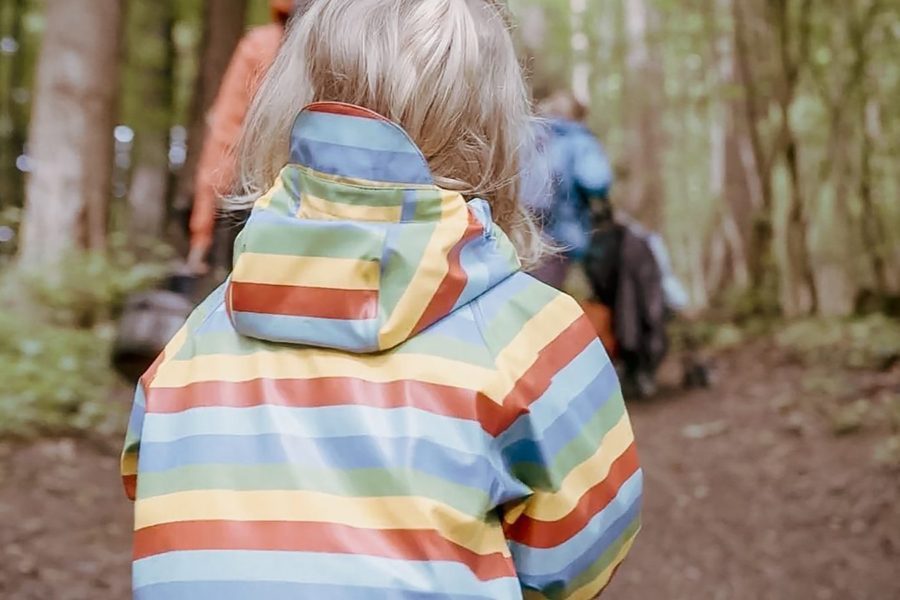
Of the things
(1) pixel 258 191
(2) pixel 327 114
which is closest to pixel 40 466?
(1) pixel 258 191

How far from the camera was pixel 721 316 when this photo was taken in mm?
10164

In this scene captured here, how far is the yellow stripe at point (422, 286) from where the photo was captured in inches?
53.4

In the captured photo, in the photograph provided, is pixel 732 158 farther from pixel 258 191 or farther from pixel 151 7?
pixel 258 191

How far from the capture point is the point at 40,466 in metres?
4.65

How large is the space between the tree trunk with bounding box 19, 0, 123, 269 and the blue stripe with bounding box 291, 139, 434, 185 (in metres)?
6.14

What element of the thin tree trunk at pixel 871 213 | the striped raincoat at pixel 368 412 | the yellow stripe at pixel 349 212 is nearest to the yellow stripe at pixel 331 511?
the striped raincoat at pixel 368 412

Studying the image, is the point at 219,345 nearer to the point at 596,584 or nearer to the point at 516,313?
the point at 516,313

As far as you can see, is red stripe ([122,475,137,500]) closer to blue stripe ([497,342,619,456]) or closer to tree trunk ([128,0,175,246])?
blue stripe ([497,342,619,456])

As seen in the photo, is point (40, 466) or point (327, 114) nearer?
point (327, 114)

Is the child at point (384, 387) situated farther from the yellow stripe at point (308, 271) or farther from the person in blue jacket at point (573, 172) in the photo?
the person in blue jacket at point (573, 172)

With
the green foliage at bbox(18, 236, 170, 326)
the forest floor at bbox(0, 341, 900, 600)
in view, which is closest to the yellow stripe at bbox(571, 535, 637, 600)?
the forest floor at bbox(0, 341, 900, 600)

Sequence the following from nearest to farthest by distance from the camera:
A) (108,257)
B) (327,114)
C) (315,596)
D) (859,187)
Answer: (315,596) → (327,114) → (108,257) → (859,187)

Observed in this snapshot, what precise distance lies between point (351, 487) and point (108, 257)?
6.76 meters

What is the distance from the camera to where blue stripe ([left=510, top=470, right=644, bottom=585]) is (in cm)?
146
